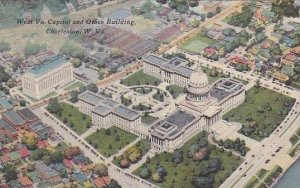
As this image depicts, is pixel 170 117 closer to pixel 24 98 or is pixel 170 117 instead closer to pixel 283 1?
pixel 24 98

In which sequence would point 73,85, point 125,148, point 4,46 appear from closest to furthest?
1. point 125,148
2. point 73,85
3. point 4,46

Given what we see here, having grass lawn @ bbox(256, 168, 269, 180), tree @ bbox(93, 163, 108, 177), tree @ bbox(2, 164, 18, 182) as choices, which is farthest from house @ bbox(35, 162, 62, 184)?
grass lawn @ bbox(256, 168, 269, 180)

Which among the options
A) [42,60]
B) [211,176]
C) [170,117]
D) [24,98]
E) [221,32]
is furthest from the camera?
[221,32]

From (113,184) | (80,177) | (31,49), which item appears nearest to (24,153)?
(80,177)

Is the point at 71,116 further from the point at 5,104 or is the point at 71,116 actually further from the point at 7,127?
the point at 5,104

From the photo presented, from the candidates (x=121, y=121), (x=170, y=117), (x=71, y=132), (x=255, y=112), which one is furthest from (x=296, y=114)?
(x=71, y=132)

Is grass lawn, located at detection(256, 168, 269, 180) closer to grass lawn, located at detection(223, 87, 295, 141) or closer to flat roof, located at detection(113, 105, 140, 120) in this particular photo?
grass lawn, located at detection(223, 87, 295, 141)

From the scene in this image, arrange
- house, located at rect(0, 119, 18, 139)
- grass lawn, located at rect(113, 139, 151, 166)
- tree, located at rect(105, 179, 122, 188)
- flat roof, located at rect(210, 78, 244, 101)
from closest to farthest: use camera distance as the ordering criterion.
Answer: tree, located at rect(105, 179, 122, 188), grass lawn, located at rect(113, 139, 151, 166), house, located at rect(0, 119, 18, 139), flat roof, located at rect(210, 78, 244, 101)
